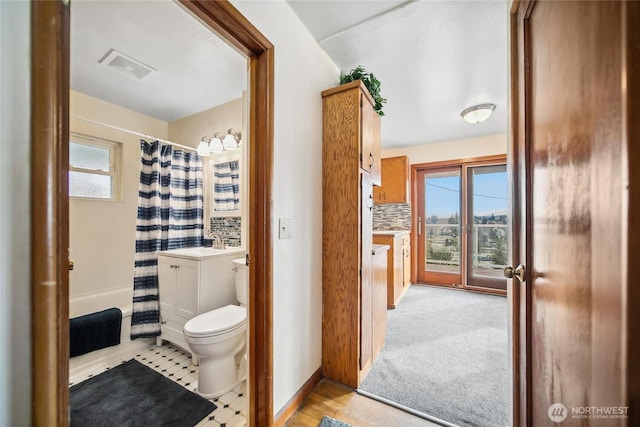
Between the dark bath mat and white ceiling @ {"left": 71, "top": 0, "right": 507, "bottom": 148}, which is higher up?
white ceiling @ {"left": 71, "top": 0, "right": 507, "bottom": 148}

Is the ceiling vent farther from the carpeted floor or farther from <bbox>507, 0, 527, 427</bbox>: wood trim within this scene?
the carpeted floor

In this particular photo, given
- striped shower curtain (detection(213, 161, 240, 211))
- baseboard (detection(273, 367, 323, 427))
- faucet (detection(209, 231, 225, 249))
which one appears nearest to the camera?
baseboard (detection(273, 367, 323, 427))

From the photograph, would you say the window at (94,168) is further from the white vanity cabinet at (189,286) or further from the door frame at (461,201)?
the door frame at (461,201)

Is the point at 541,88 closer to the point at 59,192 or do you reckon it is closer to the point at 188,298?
the point at 59,192

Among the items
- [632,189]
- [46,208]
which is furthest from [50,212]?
[632,189]

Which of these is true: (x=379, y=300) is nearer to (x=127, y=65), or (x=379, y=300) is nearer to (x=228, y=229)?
(x=228, y=229)

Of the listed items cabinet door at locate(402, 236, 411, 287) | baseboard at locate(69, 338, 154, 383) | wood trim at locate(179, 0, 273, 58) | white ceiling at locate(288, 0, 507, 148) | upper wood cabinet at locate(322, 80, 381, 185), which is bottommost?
baseboard at locate(69, 338, 154, 383)

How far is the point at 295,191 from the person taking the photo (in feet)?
4.62

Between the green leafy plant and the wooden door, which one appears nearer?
the wooden door

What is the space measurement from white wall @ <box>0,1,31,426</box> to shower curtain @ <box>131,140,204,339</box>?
6.67ft

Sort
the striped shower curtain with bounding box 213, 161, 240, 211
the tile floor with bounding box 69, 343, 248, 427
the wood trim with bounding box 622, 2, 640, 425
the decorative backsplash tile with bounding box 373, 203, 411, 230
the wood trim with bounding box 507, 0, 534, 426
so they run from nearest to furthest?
the wood trim with bounding box 622, 2, 640, 425 < the wood trim with bounding box 507, 0, 534, 426 < the tile floor with bounding box 69, 343, 248, 427 < the striped shower curtain with bounding box 213, 161, 240, 211 < the decorative backsplash tile with bounding box 373, 203, 411, 230

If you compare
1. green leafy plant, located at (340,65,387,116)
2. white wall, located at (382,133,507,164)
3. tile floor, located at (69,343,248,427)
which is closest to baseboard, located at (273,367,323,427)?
tile floor, located at (69,343,248,427)

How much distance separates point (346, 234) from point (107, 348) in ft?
7.76

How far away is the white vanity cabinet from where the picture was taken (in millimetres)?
1939
